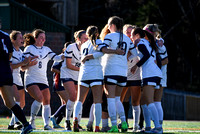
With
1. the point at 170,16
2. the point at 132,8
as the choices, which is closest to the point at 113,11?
the point at 132,8

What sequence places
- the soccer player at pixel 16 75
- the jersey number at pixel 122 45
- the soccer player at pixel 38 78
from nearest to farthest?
the jersey number at pixel 122 45, the soccer player at pixel 38 78, the soccer player at pixel 16 75

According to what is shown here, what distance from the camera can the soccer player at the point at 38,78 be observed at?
947 cm

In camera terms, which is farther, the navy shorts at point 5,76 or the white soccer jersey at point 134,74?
the white soccer jersey at point 134,74

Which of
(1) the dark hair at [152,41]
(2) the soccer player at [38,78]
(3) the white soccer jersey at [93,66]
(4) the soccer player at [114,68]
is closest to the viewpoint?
(3) the white soccer jersey at [93,66]

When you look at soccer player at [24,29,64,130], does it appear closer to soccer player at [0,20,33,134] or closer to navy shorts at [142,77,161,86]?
soccer player at [0,20,33,134]

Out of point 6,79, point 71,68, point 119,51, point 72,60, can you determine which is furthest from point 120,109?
point 6,79

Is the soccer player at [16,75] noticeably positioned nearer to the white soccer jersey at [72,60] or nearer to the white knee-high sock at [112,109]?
the white soccer jersey at [72,60]

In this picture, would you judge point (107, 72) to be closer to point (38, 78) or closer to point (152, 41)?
point (152, 41)

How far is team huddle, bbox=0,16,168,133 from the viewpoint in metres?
Answer: 8.71

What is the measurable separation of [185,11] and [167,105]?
1000 cm

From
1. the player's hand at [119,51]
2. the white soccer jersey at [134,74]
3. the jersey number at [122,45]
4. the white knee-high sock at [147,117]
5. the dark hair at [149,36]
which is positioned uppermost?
the dark hair at [149,36]

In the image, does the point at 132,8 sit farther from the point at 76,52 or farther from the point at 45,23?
the point at 76,52

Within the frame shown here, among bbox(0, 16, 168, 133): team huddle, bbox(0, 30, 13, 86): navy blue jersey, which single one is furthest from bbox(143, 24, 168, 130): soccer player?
bbox(0, 30, 13, 86): navy blue jersey

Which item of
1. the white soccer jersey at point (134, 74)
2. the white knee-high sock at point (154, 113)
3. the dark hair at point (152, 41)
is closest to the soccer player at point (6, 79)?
the white knee-high sock at point (154, 113)
